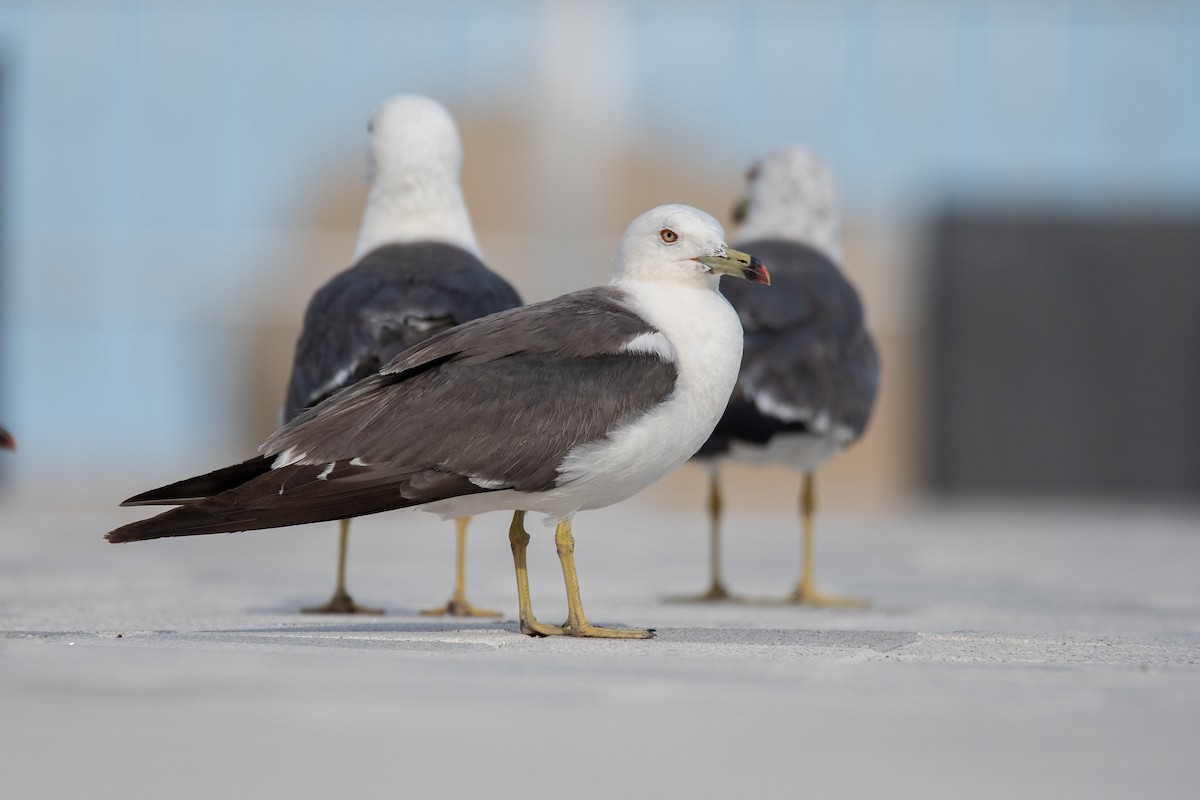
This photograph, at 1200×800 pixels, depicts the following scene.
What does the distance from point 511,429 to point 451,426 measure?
0.51ft

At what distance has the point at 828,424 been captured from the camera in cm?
763

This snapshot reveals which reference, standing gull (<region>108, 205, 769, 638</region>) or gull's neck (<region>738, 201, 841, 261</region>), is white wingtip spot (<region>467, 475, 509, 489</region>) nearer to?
standing gull (<region>108, 205, 769, 638</region>)

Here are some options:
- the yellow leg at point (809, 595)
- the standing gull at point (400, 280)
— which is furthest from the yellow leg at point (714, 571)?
the standing gull at point (400, 280)

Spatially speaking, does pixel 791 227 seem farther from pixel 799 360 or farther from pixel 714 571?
pixel 714 571

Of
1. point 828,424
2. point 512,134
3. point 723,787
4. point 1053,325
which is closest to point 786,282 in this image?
point 828,424

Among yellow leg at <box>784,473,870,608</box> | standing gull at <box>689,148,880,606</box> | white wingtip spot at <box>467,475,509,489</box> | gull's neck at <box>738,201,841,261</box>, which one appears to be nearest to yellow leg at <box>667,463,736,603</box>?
standing gull at <box>689,148,880,606</box>

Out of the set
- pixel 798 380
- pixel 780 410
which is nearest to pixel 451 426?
pixel 780 410

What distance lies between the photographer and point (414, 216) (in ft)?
24.3

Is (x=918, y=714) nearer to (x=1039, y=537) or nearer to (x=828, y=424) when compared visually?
(x=828, y=424)

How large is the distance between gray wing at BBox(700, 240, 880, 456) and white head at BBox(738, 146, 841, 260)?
0.53 m

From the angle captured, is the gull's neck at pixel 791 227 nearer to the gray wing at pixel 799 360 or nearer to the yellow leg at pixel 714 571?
the gray wing at pixel 799 360

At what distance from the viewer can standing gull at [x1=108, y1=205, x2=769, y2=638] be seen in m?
4.90

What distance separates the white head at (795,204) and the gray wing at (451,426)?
11.8ft

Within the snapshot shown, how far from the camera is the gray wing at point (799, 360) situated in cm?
748
